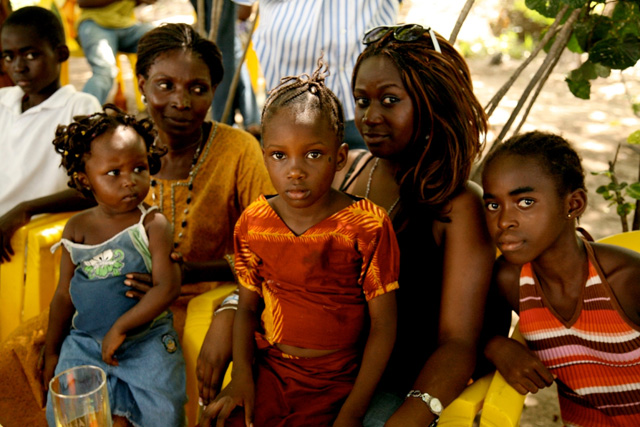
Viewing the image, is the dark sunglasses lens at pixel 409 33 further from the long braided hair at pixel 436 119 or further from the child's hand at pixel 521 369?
the child's hand at pixel 521 369

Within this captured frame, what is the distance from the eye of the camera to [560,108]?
21.1ft

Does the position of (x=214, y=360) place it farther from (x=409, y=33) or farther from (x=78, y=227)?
(x=409, y=33)

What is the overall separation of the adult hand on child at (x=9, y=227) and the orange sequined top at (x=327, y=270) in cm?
125

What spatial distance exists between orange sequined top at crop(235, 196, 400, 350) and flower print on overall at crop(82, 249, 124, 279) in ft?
1.64

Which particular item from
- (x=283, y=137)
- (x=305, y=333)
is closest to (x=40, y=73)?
(x=283, y=137)

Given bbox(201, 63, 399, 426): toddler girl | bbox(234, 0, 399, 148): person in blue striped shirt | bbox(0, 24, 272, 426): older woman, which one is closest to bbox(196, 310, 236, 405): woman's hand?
bbox(201, 63, 399, 426): toddler girl

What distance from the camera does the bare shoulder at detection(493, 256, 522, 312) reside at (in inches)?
72.4

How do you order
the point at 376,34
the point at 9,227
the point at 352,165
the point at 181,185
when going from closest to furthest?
the point at 376,34 < the point at 352,165 < the point at 181,185 < the point at 9,227

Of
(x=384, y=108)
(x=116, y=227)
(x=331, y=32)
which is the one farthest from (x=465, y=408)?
(x=331, y=32)

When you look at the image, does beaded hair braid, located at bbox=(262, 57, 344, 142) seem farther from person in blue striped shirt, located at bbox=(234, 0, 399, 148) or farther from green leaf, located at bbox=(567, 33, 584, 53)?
green leaf, located at bbox=(567, 33, 584, 53)

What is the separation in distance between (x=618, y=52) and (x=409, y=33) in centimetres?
86

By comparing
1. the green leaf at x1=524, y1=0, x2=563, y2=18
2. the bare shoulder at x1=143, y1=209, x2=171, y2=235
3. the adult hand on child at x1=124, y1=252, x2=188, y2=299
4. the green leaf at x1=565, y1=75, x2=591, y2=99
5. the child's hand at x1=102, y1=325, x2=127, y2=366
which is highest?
the green leaf at x1=524, y1=0, x2=563, y2=18

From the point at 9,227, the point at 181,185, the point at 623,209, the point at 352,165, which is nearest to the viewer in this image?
the point at 352,165

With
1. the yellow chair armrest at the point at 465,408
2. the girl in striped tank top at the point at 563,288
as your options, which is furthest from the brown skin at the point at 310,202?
the girl in striped tank top at the point at 563,288
